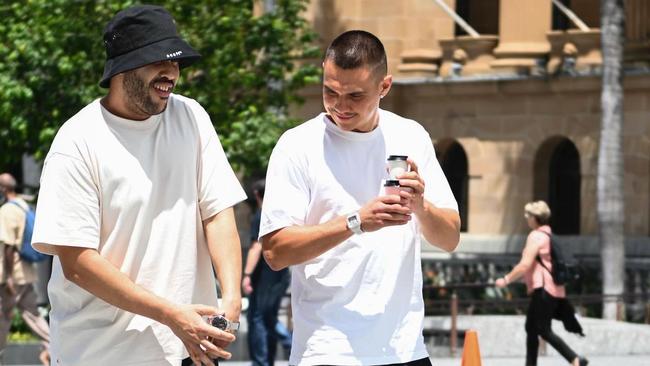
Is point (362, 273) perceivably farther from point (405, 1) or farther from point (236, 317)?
point (405, 1)

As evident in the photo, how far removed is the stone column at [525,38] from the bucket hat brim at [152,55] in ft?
82.8

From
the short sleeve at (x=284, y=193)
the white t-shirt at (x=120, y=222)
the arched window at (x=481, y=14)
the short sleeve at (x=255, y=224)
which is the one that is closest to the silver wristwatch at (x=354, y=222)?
the short sleeve at (x=284, y=193)

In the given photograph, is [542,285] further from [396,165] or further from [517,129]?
[517,129]

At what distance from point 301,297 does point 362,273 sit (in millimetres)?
248

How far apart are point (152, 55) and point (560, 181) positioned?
2635cm

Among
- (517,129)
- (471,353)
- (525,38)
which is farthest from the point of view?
(517,129)

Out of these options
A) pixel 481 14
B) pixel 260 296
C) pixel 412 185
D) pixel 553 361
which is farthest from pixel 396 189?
pixel 481 14

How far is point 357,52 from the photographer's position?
235 inches

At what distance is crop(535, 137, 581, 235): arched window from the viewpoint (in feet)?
102

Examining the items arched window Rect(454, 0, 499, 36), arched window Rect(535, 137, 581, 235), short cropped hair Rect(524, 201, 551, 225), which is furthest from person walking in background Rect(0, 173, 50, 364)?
arched window Rect(454, 0, 499, 36)

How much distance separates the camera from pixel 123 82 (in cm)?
567

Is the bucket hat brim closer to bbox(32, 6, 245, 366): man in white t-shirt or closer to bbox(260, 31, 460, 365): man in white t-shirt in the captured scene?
bbox(32, 6, 245, 366): man in white t-shirt

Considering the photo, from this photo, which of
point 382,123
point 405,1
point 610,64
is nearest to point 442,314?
point 610,64

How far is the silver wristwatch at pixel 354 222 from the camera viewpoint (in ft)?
18.9
